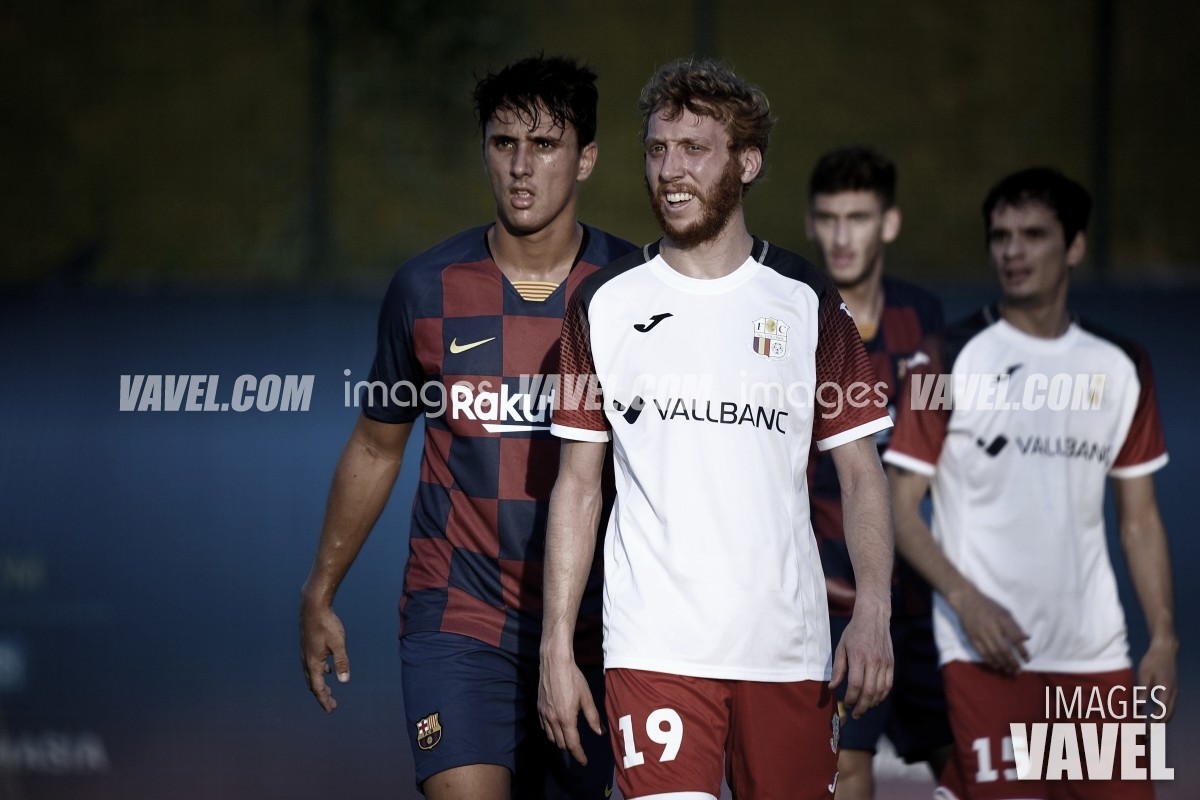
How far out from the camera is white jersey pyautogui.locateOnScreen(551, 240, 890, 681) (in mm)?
3203

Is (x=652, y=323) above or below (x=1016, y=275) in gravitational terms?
below

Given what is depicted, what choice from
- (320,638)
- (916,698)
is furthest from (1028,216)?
(320,638)

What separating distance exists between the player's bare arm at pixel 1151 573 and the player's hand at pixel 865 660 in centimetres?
164

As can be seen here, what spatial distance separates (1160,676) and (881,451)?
110 cm

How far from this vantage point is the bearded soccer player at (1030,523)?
4418 millimetres

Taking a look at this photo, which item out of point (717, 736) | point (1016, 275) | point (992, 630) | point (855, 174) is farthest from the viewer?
point (855, 174)

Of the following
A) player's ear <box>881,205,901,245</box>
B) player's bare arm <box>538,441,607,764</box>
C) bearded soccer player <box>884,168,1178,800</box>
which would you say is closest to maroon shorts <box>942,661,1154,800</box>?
bearded soccer player <box>884,168,1178,800</box>

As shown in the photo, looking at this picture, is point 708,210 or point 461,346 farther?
point 461,346

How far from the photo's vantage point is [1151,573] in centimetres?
446

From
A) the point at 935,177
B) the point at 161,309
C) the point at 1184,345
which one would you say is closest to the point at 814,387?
the point at 1184,345

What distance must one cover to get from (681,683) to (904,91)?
21.5 ft
